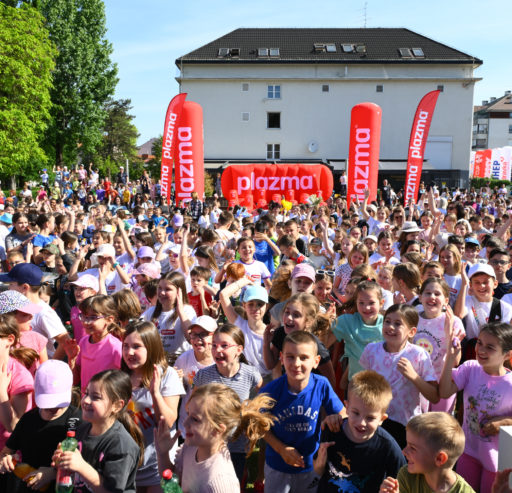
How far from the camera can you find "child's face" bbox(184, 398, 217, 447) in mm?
2574

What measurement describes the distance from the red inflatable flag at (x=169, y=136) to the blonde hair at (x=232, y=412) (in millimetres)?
12701

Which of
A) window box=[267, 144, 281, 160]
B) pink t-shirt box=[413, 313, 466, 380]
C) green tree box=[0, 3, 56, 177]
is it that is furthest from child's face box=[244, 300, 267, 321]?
window box=[267, 144, 281, 160]

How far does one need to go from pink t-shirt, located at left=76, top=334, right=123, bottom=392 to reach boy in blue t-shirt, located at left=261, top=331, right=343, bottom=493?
4.11 ft

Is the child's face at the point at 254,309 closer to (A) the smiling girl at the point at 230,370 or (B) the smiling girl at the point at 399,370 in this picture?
(A) the smiling girl at the point at 230,370

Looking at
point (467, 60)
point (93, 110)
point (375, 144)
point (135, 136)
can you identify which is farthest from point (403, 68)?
point (135, 136)

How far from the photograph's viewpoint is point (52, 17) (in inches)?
1321

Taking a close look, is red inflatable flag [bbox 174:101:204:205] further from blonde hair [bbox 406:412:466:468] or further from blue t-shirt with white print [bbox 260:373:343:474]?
blonde hair [bbox 406:412:466:468]

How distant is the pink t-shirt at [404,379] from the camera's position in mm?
3477

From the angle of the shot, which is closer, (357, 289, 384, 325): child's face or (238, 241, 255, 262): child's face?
(357, 289, 384, 325): child's face

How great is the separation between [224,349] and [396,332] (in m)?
1.24

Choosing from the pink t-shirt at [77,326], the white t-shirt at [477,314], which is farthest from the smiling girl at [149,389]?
the white t-shirt at [477,314]

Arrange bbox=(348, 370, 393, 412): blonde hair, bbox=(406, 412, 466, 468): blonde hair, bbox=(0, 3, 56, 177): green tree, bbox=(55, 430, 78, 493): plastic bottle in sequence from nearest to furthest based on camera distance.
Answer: bbox=(406, 412, 466, 468): blonde hair → bbox=(55, 430, 78, 493): plastic bottle → bbox=(348, 370, 393, 412): blonde hair → bbox=(0, 3, 56, 177): green tree

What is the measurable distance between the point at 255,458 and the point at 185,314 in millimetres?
1577

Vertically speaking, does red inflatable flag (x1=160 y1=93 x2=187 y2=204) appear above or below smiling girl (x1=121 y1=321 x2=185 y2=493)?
above
